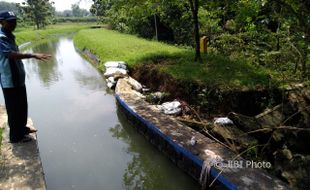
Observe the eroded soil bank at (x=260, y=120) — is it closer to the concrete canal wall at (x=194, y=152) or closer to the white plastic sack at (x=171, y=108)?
the white plastic sack at (x=171, y=108)

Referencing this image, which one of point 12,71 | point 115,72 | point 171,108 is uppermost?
point 12,71

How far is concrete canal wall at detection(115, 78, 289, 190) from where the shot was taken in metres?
3.80

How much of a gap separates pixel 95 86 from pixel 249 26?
209 inches

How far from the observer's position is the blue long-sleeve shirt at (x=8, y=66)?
4.33m

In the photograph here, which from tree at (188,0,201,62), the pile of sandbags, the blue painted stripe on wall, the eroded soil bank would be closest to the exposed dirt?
the eroded soil bank

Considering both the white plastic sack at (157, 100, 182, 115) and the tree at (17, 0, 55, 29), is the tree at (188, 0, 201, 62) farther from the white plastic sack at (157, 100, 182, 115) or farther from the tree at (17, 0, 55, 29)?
the tree at (17, 0, 55, 29)

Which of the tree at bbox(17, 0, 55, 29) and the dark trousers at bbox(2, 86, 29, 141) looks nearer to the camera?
the dark trousers at bbox(2, 86, 29, 141)

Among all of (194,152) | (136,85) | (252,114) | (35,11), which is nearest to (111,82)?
(136,85)

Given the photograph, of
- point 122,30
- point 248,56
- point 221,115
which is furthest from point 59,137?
point 122,30

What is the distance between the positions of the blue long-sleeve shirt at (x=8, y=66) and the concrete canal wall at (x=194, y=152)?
2.37 m

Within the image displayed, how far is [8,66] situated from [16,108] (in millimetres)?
655

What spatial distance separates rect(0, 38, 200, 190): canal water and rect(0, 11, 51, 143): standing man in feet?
3.56

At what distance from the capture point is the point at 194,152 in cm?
455

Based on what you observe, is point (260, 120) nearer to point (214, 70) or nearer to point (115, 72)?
point (214, 70)
